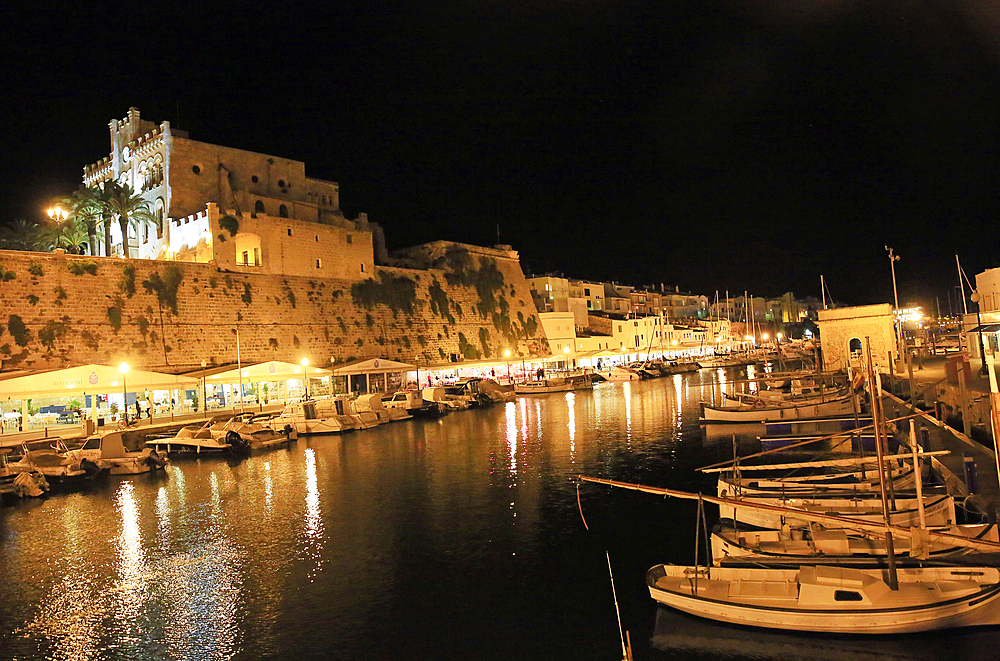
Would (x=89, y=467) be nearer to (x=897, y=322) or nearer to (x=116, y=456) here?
(x=116, y=456)

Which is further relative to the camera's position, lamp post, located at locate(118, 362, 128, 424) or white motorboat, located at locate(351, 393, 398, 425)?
white motorboat, located at locate(351, 393, 398, 425)

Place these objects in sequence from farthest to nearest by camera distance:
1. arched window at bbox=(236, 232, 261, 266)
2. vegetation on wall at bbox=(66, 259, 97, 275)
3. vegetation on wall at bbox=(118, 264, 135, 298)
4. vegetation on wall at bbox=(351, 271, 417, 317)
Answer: vegetation on wall at bbox=(351, 271, 417, 317)
arched window at bbox=(236, 232, 261, 266)
vegetation on wall at bbox=(118, 264, 135, 298)
vegetation on wall at bbox=(66, 259, 97, 275)

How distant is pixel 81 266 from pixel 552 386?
25.3 metres

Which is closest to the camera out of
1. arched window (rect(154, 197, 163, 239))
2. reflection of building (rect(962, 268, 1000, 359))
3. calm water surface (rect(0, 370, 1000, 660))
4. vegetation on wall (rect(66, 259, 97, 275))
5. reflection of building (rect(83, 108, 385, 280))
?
calm water surface (rect(0, 370, 1000, 660))

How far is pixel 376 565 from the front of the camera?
1025 centimetres

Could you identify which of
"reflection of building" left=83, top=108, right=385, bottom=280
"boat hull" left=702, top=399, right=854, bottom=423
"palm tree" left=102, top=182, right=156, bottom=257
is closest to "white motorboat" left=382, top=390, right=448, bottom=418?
"reflection of building" left=83, top=108, right=385, bottom=280

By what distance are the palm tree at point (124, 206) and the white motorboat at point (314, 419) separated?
14978mm

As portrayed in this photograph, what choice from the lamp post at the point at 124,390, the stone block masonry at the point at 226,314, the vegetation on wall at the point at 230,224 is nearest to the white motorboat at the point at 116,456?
the lamp post at the point at 124,390

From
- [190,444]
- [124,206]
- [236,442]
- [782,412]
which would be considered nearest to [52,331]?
[190,444]

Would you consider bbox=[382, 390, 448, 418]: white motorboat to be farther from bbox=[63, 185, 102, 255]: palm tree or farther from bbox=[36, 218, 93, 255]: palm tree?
bbox=[36, 218, 93, 255]: palm tree

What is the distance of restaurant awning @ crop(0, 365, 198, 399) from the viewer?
69.0 ft

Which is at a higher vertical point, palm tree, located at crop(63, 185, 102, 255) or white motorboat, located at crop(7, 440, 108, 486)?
palm tree, located at crop(63, 185, 102, 255)

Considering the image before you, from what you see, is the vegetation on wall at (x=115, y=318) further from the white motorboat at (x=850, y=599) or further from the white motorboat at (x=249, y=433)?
the white motorboat at (x=850, y=599)

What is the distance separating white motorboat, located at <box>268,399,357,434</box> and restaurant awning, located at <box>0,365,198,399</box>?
4.79m
